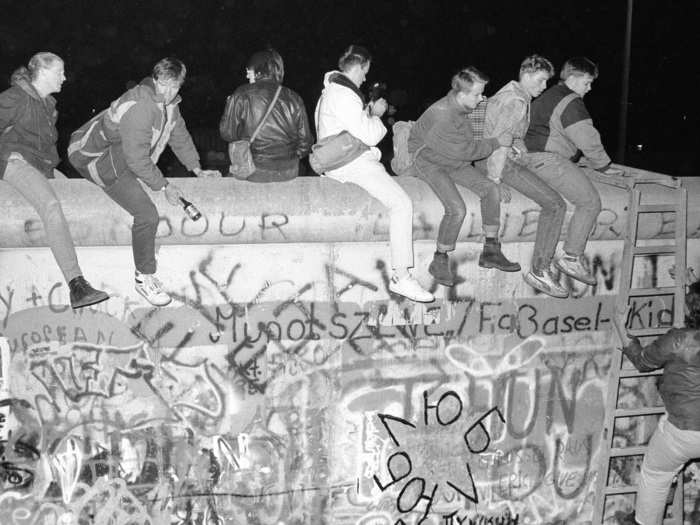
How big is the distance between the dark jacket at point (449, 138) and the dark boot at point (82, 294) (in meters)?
2.64

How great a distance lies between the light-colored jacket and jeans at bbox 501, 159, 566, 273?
113cm

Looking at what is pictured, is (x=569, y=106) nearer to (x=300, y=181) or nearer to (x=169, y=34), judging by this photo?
(x=300, y=181)

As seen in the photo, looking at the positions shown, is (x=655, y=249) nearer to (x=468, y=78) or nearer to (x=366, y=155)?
(x=468, y=78)

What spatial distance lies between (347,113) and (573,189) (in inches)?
74.7

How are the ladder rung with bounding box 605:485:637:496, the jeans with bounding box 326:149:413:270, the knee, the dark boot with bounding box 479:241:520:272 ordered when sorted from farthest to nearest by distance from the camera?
→ the ladder rung with bounding box 605:485:637:496
the dark boot with bounding box 479:241:520:272
the jeans with bounding box 326:149:413:270
the knee

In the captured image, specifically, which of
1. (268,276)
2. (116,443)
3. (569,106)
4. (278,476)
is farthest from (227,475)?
(569,106)

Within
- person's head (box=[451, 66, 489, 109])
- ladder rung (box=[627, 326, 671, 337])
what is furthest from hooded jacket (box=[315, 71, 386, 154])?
ladder rung (box=[627, 326, 671, 337])

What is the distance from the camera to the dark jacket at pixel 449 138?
5.94 meters

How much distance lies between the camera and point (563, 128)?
6.32 metres

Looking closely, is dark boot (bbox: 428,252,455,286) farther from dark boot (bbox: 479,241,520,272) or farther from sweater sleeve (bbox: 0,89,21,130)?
sweater sleeve (bbox: 0,89,21,130)

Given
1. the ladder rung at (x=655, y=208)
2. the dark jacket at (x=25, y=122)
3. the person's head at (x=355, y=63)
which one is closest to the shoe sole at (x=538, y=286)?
the ladder rung at (x=655, y=208)

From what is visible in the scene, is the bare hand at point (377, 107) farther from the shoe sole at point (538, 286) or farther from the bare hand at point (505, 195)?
the shoe sole at point (538, 286)

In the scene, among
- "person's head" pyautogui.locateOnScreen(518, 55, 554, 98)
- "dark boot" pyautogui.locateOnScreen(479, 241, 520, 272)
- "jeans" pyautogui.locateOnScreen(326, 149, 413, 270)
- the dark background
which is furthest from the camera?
the dark background

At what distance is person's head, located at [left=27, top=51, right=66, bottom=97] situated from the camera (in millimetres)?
5492
